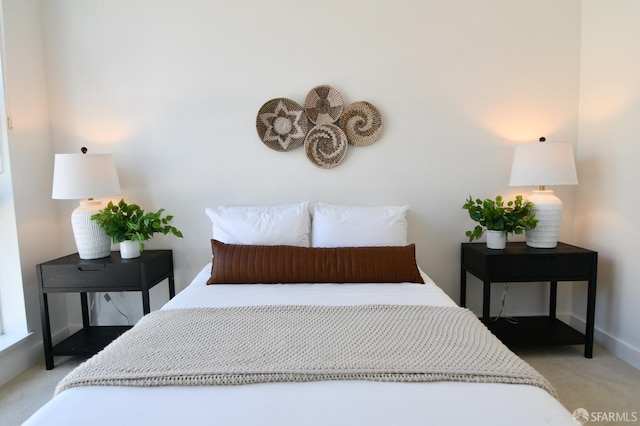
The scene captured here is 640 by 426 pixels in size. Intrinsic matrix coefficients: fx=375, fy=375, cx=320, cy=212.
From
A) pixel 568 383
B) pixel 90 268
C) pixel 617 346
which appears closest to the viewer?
pixel 568 383

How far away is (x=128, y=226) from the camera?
2.28 metres

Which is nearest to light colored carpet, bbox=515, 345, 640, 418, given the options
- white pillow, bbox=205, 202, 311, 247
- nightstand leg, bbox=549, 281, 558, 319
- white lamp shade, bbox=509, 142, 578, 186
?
nightstand leg, bbox=549, 281, 558, 319

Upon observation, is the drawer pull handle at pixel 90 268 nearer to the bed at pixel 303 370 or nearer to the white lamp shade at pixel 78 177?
the white lamp shade at pixel 78 177

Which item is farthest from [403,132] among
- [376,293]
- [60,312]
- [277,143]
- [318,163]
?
[60,312]

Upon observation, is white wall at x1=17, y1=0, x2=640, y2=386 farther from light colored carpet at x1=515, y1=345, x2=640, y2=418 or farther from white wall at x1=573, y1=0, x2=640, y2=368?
light colored carpet at x1=515, y1=345, x2=640, y2=418

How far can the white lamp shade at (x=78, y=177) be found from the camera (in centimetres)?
223

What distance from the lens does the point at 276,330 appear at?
134cm

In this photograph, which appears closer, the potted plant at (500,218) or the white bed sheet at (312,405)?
the white bed sheet at (312,405)

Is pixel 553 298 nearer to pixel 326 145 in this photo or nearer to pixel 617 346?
pixel 617 346

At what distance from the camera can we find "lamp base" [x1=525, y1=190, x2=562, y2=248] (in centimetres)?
234

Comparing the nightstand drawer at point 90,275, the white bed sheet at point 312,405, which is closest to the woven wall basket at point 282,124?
the nightstand drawer at point 90,275

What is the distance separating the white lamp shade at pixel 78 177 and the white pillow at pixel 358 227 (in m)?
1.35

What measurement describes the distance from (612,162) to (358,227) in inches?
64.8

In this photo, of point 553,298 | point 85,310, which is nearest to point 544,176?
point 553,298
